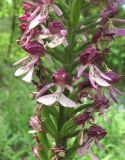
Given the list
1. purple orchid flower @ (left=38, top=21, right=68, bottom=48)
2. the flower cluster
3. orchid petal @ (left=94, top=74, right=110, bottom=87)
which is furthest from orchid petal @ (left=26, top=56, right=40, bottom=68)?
orchid petal @ (left=94, top=74, right=110, bottom=87)

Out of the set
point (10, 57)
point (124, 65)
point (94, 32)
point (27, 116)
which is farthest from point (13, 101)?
point (124, 65)

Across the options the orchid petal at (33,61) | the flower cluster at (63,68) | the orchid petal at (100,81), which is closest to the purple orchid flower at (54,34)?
the flower cluster at (63,68)

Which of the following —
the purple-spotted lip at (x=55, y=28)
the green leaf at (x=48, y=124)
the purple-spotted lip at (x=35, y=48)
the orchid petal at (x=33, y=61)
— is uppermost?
the purple-spotted lip at (x=55, y=28)

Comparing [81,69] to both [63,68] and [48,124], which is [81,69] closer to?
[63,68]

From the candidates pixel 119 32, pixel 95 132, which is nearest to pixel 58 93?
pixel 95 132

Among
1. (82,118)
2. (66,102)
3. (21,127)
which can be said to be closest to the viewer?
(66,102)

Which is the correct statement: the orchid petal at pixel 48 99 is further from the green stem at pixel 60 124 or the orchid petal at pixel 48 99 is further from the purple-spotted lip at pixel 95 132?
the purple-spotted lip at pixel 95 132
